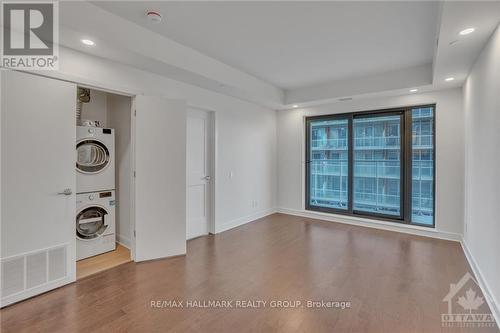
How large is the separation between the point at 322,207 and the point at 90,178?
4330mm

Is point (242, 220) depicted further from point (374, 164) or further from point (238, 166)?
point (374, 164)

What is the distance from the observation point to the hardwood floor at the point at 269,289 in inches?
78.4

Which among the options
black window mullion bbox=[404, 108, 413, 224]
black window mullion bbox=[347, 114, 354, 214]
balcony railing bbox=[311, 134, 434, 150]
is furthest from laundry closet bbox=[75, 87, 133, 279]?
black window mullion bbox=[404, 108, 413, 224]

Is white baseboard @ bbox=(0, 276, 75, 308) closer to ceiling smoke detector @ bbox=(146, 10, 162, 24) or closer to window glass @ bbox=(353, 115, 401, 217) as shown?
ceiling smoke detector @ bbox=(146, 10, 162, 24)

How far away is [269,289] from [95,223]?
258cm

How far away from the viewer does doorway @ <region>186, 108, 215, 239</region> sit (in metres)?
4.03

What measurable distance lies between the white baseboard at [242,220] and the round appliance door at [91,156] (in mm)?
2052

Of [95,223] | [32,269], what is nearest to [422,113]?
[95,223]

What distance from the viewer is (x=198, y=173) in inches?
165

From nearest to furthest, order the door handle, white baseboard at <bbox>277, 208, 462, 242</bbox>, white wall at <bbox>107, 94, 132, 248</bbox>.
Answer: the door handle → white wall at <bbox>107, 94, 132, 248</bbox> → white baseboard at <bbox>277, 208, 462, 242</bbox>

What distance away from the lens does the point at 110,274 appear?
9.27 feet

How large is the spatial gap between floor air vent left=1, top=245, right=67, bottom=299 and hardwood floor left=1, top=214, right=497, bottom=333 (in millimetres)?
144

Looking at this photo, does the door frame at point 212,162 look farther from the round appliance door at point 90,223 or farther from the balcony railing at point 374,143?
the balcony railing at point 374,143

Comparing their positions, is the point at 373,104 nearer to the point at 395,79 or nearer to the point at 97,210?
the point at 395,79
